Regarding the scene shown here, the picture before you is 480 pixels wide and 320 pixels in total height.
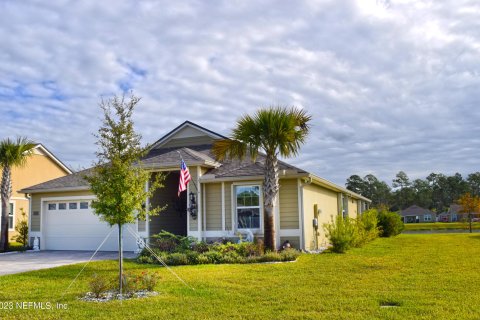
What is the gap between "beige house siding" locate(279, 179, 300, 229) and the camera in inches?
635

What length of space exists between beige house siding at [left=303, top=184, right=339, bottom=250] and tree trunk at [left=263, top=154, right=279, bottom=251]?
2177 mm

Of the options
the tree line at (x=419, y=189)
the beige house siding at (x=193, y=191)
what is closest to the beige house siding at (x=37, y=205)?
the beige house siding at (x=193, y=191)

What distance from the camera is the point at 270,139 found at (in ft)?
47.1

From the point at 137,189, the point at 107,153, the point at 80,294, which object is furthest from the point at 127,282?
the point at 107,153

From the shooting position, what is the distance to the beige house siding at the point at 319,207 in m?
17.0

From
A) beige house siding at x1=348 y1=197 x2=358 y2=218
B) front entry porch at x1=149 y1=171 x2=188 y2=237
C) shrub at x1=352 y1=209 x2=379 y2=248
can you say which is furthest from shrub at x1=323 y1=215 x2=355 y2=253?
beige house siding at x1=348 y1=197 x2=358 y2=218

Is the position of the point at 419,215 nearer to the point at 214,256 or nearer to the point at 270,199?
the point at 270,199

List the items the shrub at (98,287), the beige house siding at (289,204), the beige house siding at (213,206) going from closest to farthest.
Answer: the shrub at (98,287), the beige house siding at (289,204), the beige house siding at (213,206)

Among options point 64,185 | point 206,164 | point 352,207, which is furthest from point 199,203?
point 352,207

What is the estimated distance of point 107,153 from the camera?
918 cm

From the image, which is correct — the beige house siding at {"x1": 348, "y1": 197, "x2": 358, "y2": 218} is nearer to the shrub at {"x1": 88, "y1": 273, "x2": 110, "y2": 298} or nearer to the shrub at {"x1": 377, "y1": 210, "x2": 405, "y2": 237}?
the shrub at {"x1": 377, "y1": 210, "x2": 405, "y2": 237}

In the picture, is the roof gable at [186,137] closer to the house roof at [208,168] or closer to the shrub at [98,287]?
the house roof at [208,168]

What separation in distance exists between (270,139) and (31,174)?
19705 mm

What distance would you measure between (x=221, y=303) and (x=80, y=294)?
305 centimetres
